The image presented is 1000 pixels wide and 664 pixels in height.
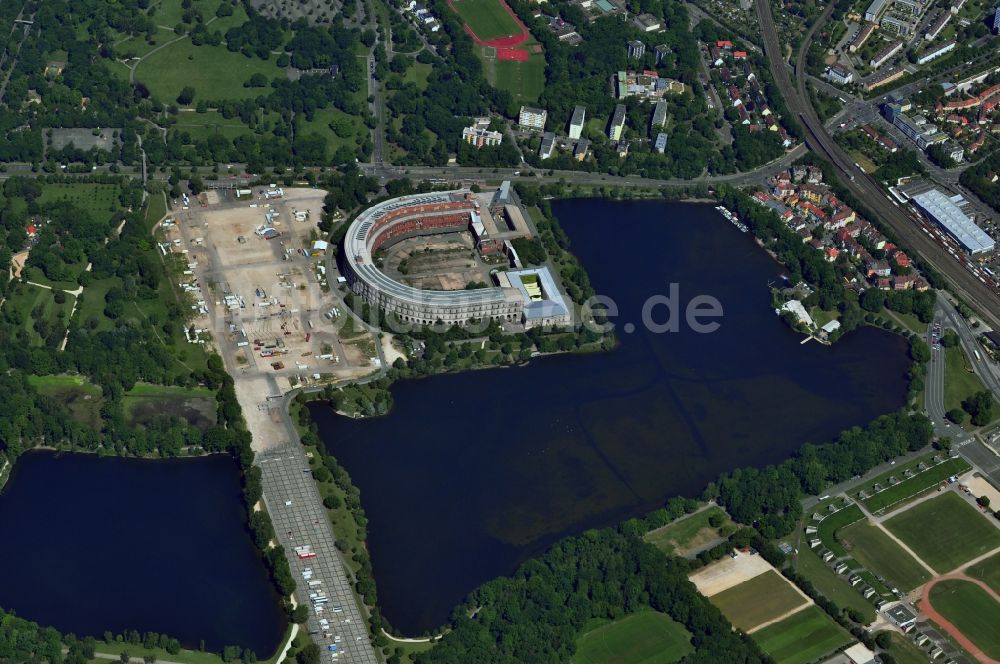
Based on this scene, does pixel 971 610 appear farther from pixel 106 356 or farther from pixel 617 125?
pixel 106 356

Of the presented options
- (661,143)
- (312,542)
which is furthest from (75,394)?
(661,143)

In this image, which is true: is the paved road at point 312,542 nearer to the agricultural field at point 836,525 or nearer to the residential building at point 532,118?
the agricultural field at point 836,525

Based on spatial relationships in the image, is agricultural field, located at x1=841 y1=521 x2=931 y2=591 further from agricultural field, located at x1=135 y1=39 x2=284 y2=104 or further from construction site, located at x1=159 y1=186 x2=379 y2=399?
agricultural field, located at x1=135 y1=39 x2=284 y2=104

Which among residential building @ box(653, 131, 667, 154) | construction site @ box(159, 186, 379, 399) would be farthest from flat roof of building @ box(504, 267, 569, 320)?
residential building @ box(653, 131, 667, 154)

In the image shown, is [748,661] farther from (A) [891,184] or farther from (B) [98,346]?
(A) [891,184]

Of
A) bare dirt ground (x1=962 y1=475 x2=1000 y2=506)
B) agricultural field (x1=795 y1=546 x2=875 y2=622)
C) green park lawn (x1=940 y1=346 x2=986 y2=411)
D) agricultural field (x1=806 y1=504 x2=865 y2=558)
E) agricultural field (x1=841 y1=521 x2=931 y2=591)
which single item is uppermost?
green park lawn (x1=940 y1=346 x2=986 y2=411)

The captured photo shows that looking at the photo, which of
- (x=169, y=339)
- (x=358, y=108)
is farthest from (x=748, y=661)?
(x=358, y=108)
